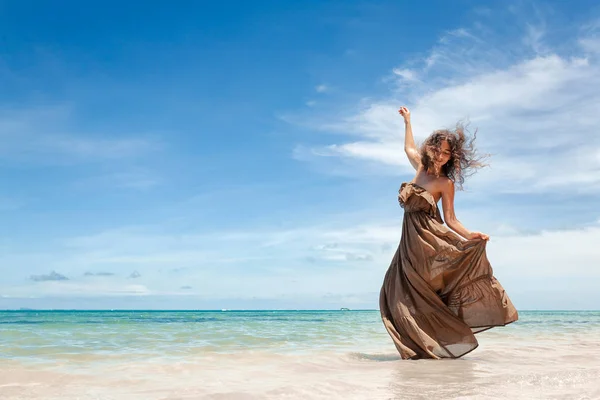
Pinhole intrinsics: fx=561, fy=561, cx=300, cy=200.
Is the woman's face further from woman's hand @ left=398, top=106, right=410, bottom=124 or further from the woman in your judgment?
woman's hand @ left=398, top=106, right=410, bottom=124

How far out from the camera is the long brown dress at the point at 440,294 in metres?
5.78

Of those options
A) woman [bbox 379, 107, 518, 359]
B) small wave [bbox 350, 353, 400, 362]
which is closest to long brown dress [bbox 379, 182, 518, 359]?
woman [bbox 379, 107, 518, 359]

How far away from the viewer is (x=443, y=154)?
5.98m

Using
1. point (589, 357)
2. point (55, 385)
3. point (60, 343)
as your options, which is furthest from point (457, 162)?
point (60, 343)

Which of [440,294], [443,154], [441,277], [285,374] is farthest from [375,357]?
[443,154]

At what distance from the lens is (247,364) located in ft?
19.1

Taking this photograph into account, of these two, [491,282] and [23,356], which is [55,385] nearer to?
[23,356]

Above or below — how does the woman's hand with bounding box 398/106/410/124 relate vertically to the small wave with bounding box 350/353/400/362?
above

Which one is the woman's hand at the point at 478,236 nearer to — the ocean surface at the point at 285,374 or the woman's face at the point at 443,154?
the woman's face at the point at 443,154

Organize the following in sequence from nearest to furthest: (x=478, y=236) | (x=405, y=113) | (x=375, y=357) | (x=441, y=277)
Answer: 1. (x=478, y=236)
2. (x=441, y=277)
3. (x=375, y=357)
4. (x=405, y=113)

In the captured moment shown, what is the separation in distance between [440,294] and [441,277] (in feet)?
0.75

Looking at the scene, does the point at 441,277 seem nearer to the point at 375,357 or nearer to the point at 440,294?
the point at 440,294

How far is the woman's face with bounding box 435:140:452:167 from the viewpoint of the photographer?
597cm

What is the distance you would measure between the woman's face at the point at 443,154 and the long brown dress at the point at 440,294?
351 millimetres
